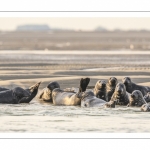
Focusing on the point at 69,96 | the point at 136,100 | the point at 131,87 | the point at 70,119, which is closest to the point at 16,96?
the point at 69,96

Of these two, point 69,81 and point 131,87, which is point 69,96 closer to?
point 131,87

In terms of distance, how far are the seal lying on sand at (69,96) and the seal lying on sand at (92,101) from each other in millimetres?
157

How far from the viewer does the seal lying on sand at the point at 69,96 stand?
18.1 meters

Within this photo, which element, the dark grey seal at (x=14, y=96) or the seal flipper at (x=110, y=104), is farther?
the dark grey seal at (x=14, y=96)

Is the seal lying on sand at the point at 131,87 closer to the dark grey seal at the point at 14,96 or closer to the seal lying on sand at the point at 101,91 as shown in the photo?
the seal lying on sand at the point at 101,91

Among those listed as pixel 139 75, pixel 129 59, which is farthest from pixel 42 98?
pixel 129 59

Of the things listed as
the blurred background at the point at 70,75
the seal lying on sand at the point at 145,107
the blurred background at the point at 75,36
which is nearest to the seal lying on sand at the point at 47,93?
the blurred background at the point at 70,75

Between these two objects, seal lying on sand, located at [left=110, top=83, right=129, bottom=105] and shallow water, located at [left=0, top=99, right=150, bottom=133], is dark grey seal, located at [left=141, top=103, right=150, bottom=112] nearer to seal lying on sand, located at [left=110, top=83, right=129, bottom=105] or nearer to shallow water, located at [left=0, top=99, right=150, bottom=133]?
shallow water, located at [left=0, top=99, right=150, bottom=133]

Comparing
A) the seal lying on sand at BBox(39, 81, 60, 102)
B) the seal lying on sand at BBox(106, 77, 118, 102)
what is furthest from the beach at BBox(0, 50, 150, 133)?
the seal lying on sand at BBox(106, 77, 118, 102)

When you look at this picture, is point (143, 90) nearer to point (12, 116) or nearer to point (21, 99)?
point (21, 99)

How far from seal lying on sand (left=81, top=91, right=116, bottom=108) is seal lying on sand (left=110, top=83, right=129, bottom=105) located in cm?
51

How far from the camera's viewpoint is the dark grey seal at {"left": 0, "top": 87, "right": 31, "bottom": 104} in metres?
18.4

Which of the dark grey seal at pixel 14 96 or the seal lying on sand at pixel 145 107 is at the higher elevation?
the dark grey seal at pixel 14 96

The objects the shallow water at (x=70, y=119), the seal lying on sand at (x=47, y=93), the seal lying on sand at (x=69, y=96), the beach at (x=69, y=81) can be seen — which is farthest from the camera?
the seal lying on sand at (x=47, y=93)
